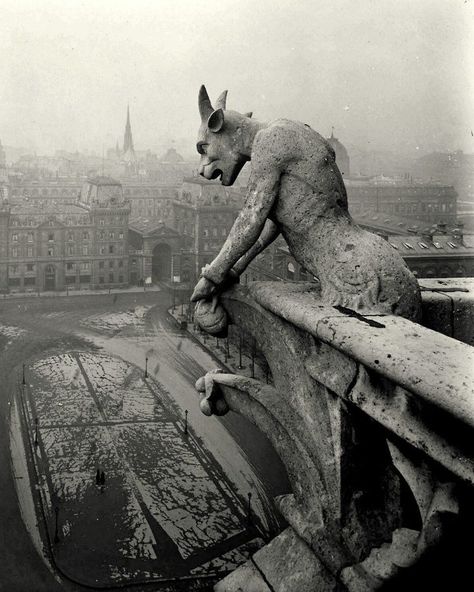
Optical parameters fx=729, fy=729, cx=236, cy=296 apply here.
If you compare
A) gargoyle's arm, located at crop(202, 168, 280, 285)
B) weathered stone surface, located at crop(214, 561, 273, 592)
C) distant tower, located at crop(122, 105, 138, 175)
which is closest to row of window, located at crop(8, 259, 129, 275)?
distant tower, located at crop(122, 105, 138, 175)

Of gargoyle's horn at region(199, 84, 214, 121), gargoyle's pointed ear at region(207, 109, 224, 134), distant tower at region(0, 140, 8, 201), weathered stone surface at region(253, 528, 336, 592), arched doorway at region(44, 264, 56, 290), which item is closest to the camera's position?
weathered stone surface at region(253, 528, 336, 592)

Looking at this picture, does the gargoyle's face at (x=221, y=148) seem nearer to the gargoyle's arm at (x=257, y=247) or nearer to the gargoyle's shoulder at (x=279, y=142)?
the gargoyle's shoulder at (x=279, y=142)

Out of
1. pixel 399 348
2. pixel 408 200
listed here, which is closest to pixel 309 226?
pixel 399 348

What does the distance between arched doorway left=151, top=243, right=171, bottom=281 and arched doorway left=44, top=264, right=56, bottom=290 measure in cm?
1106

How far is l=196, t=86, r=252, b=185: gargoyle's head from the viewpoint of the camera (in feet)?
29.7

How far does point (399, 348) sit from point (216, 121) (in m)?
4.40

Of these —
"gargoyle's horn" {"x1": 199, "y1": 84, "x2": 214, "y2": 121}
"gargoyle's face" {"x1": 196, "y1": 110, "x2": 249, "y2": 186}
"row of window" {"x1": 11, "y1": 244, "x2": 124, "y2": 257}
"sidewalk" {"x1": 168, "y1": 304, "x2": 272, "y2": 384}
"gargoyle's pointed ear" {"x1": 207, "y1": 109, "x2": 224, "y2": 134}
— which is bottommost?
"sidewalk" {"x1": 168, "y1": 304, "x2": 272, "y2": 384}

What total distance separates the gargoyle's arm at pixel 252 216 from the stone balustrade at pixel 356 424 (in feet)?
1.64

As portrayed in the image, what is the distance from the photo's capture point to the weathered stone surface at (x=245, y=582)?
7727mm

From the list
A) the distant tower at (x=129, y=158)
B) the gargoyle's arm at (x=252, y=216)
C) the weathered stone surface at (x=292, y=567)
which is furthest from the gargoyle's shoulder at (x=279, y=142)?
the distant tower at (x=129, y=158)

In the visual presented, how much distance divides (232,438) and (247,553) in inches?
458

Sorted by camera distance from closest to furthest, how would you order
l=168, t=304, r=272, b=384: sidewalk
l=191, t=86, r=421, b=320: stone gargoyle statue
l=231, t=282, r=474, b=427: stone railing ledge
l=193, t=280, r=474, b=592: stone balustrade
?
l=231, t=282, r=474, b=427: stone railing ledge
l=193, t=280, r=474, b=592: stone balustrade
l=191, t=86, r=421, b=320: stone gargoyle statue
l=168, t=304, r=272, b=384: sidewalk

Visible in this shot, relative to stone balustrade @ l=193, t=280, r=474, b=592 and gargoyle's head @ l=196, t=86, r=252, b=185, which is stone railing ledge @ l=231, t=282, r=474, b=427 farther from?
gargoyle's head @ l=196, t=86, r=252, b=185

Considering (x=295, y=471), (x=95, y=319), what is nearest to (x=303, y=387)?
(x=295, y=471)
